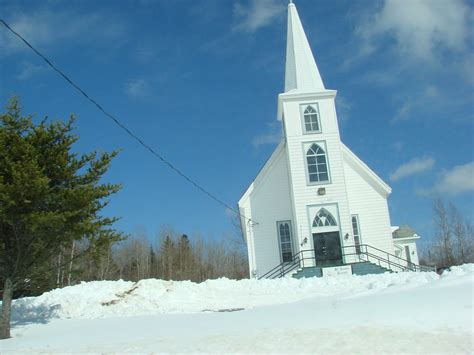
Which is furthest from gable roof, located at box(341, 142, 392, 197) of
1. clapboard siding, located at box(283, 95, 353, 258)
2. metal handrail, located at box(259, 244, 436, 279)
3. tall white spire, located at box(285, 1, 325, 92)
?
tall white spire, located at box(285, 1, 325, 92)

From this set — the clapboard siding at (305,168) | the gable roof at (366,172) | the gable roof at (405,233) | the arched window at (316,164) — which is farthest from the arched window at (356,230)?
the gable roof at (405,233)

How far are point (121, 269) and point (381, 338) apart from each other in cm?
5397

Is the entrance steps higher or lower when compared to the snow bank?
higher

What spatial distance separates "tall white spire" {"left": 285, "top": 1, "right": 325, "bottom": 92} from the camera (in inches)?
1041

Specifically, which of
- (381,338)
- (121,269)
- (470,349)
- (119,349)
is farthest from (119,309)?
(121,269)

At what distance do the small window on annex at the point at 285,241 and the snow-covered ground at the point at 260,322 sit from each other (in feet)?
19.1

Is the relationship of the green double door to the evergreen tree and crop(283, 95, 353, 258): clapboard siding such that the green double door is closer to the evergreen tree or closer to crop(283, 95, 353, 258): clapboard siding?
crop(283, 95, 353, 258): clapboard siding

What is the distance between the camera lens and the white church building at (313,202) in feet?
78.7

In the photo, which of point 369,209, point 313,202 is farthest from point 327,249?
point 369,209

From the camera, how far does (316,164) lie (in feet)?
82.1

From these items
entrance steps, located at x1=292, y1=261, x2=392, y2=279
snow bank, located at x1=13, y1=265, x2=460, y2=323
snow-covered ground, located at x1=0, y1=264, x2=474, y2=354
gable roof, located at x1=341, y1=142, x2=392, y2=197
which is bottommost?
snow-covered ground, located at x1=0, y1=264, x2=474, y2=354

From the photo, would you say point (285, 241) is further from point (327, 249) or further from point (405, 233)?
point (405, 233)

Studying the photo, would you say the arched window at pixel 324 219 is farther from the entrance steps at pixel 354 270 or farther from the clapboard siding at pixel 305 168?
the entrance steps at pixel 354 270

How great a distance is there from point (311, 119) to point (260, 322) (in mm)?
16565
